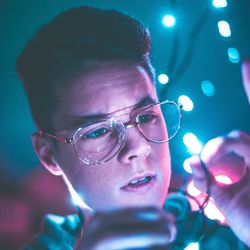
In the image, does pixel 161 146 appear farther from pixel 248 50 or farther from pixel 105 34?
pixel 248 50

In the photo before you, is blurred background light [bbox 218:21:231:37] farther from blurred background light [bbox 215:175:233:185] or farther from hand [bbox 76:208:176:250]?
hand [bbox 76:208:176:250]

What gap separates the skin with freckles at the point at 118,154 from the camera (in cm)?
96

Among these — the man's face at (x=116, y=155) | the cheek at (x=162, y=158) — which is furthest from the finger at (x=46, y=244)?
the cheek at (x=162, y=158)

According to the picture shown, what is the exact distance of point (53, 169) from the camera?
1.08m

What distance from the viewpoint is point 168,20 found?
1.17 m

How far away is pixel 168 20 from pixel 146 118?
0.38 metres

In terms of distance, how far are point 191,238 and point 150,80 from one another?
55 cm

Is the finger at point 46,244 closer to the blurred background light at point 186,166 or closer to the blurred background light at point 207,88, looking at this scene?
the blurred background light at point 186,166

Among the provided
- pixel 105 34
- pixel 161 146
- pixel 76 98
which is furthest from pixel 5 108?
pixel 161 146

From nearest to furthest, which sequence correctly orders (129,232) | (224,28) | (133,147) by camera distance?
(129,232) → (133,147) → (224,28)

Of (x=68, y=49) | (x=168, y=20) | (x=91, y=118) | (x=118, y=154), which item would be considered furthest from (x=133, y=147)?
(x=168, y=20)

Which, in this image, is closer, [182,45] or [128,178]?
[128,178]

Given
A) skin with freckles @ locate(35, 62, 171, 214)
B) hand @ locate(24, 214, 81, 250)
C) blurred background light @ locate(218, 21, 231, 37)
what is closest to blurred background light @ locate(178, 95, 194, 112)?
skin with freckles @ locate(35, 62, 171, 214)

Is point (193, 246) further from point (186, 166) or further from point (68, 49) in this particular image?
point (68, 49)
